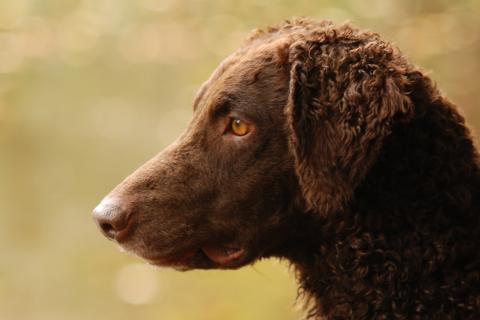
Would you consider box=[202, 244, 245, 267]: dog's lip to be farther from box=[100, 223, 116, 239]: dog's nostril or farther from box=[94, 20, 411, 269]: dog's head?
box=[100, 223, 116, 239]: dog's nostril

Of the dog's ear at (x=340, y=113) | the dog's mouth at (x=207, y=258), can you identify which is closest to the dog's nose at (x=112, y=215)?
the dog's mouth at (x=207, y=258)

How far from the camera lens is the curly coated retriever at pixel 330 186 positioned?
126 inches

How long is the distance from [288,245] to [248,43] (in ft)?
3.03

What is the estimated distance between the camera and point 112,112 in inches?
379

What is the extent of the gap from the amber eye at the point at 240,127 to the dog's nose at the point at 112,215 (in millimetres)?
512

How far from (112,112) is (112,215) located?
21.0ft

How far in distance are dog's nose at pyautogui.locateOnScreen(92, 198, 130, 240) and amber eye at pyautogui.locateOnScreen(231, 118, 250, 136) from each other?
0.51 metres

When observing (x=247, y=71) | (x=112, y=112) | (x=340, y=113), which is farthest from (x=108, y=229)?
(x=112, y=112)

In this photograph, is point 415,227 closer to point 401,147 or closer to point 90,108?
point 401,147

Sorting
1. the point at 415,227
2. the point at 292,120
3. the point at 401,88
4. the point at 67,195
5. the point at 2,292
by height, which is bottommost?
the point at 2,292

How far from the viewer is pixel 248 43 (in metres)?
3.84

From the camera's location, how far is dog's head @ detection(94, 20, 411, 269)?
10.4 ft

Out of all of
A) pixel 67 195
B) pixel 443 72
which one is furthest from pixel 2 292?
pixel 443 72

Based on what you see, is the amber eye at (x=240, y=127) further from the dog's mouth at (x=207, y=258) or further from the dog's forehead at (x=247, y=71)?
the dog's mouth at (x=207, y=258)
